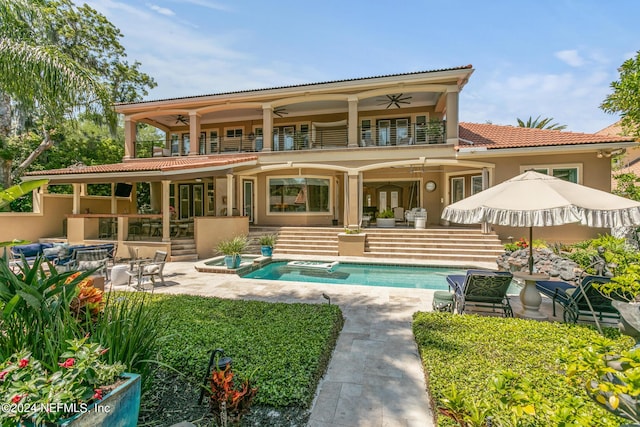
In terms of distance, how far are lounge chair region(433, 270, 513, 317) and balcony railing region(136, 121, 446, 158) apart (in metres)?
11.2

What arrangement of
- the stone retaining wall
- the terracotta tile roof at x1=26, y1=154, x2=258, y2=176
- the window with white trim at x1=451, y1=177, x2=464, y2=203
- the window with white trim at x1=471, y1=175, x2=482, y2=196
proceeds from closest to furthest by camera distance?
the stone retaining wall
the terracotta tile roof at x1=26, y1=154, x2=258, y2=176
the window with white trim at x1=471, y1=175, x2=482, y2=196
the window with white trim at x1=451, y1=177, x2=464, y2=203

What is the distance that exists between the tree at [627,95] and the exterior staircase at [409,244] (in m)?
6.70

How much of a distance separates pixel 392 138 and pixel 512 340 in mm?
15660

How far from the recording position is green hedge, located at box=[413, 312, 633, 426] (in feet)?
10.7

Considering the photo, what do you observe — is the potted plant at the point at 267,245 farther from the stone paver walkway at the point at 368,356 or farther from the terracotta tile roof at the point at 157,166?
the stone paver walkway at the point at 368,356

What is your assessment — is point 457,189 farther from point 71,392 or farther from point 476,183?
point 71,392

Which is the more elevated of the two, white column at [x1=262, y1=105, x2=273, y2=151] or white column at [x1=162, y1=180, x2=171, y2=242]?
white column at [x1=262, y1=105, x2=273, y2=151]

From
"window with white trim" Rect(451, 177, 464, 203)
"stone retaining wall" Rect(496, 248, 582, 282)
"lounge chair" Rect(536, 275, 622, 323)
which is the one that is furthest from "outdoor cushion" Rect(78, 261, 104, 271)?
"window with white trim" Rect(451, 177, 464, 203)

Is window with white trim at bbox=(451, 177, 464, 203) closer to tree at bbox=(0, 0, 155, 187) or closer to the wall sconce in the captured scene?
the wall sconce

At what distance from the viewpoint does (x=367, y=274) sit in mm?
11797

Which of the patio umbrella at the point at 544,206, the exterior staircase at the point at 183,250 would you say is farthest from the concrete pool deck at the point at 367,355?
the exterior staircase at the point at 183,250

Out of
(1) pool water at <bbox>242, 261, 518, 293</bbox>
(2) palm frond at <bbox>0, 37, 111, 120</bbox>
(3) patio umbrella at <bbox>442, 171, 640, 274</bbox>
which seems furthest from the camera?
(1) pool water at <bbox>242, 261, 518, 293</bbox>

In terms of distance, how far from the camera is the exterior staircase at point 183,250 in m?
13.5

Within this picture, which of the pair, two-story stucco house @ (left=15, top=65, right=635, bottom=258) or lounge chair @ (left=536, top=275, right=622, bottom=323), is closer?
lounge chair @ (left=536, top=275, right=622, bottom=323)
